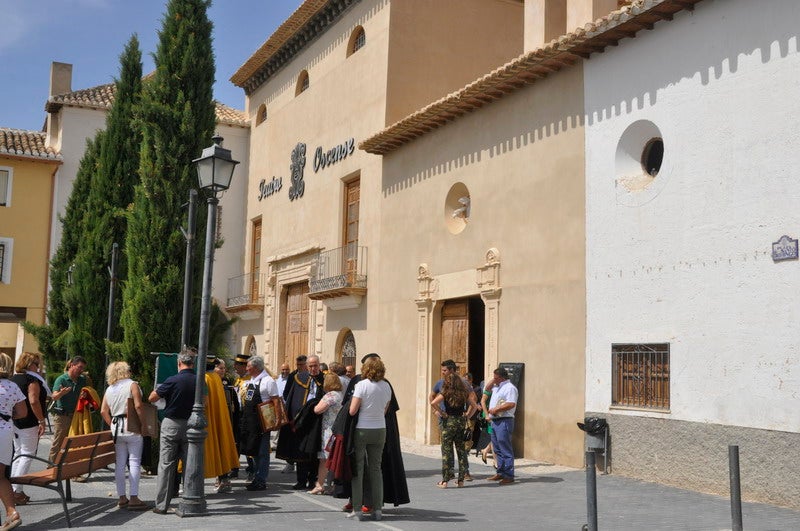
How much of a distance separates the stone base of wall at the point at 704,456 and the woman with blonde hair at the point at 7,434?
25.6ft

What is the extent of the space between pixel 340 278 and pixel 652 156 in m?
9.77

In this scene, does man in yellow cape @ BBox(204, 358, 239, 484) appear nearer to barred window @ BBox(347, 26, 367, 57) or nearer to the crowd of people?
the crowd of people

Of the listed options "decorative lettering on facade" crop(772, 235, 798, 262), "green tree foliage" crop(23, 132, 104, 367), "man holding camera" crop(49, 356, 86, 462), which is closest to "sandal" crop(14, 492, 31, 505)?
"man holding camera" crop(49, 356, 86, 462)

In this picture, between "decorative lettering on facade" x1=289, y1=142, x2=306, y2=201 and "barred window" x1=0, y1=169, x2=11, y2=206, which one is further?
"barred window" x1=0, y1=169, x2=11, y2=206

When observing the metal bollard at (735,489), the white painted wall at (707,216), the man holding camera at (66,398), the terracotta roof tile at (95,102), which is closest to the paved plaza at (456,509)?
the man holding camera at (66,398)

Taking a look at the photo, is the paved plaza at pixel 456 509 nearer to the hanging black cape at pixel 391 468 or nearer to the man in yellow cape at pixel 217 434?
the hanging black cape at pixel 391 468

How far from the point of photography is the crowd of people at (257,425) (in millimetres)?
8984

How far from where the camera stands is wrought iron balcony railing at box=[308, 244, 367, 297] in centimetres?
2075

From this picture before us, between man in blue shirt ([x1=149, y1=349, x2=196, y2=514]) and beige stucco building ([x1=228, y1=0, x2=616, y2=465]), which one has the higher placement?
beige stucco building ([x1=228, y1=0, x2=616, y2=465])

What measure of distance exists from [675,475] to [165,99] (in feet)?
31.4

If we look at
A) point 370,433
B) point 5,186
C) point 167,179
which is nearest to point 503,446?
point 370,433

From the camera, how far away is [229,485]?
1087 cm

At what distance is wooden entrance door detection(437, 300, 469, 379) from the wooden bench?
7.87m

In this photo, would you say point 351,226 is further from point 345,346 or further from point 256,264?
point 256,264
